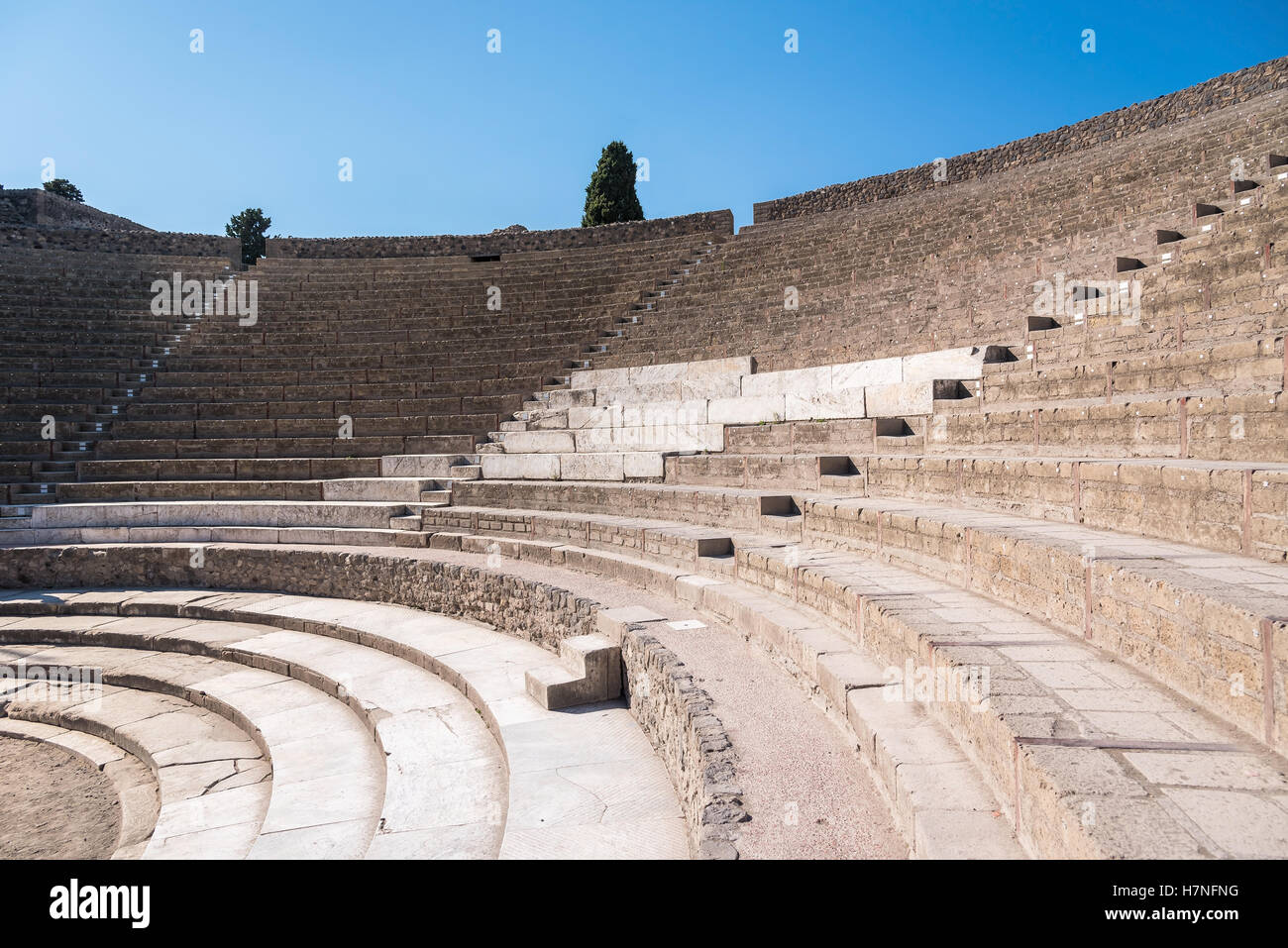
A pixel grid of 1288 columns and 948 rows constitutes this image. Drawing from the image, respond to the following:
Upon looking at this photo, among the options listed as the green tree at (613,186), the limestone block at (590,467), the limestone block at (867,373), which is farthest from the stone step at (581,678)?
the green tree at (613,186)

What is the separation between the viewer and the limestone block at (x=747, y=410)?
8.84 meters

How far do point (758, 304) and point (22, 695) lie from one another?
11200mm

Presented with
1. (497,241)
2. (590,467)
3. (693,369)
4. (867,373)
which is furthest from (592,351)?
(497,241)

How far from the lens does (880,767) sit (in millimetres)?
2736

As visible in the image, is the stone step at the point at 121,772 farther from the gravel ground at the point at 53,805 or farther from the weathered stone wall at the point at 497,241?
the weathered stone wall at the point at 497,241

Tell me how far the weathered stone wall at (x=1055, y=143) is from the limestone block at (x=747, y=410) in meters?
11.4

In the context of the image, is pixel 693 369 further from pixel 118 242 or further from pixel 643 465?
pixel 118 242

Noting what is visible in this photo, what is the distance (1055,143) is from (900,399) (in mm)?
12243

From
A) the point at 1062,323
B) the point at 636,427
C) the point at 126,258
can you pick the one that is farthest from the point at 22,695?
the point at 126,258

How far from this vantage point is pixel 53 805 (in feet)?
16.2

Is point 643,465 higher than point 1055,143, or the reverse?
point 1055,143

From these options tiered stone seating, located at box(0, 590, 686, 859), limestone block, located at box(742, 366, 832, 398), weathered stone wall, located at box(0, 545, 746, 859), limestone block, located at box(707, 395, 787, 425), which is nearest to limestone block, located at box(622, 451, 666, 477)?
limestone block, located at box(707, 395, 787, 425)

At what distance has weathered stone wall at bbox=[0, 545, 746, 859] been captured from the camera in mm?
3072

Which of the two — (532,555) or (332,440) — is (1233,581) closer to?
(532,555)
